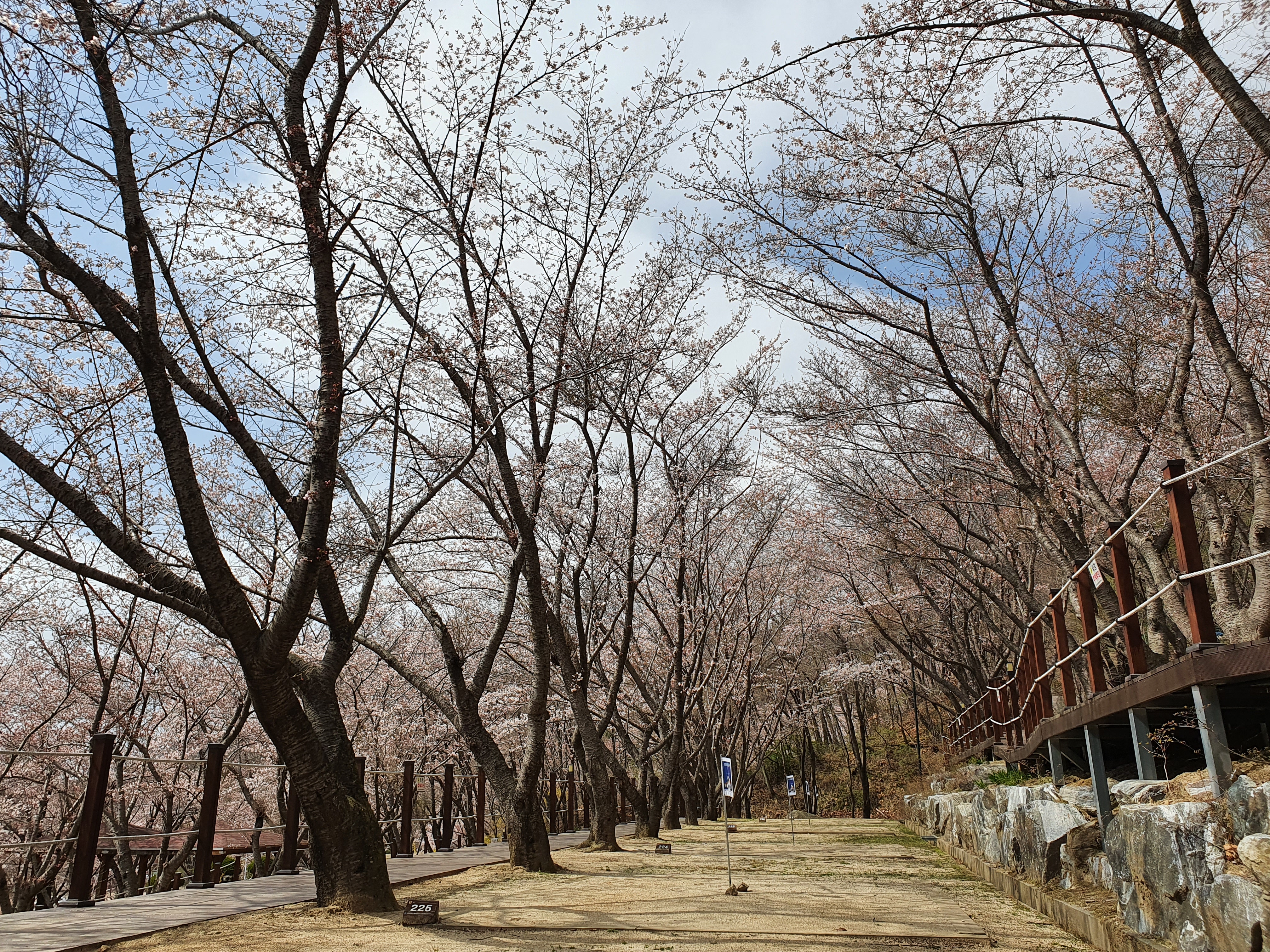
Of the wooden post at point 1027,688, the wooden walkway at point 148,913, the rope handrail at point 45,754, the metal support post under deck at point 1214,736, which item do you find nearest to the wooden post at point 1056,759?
the wooden post at point 1027,688

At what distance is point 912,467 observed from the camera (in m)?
13.9

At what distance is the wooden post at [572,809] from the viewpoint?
19719 millimetres

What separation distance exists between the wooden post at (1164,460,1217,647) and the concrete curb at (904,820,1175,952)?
1.44 m

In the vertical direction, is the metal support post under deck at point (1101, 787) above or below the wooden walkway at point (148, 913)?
above

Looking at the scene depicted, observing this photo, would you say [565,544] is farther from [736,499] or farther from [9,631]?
[9,631]

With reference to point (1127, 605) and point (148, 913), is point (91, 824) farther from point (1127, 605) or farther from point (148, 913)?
point (1127, 605)

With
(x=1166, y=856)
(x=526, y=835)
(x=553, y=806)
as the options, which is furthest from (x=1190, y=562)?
(x=553, y=806)

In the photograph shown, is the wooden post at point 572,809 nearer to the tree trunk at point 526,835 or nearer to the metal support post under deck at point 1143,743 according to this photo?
the tree trunk at point 526,835

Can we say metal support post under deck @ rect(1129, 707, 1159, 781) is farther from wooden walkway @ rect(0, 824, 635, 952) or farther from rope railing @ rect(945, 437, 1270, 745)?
wooden walkway @ rect(0, 824, 635, 952)

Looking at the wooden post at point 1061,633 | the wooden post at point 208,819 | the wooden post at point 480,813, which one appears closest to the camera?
the wooden post at point 1061,633

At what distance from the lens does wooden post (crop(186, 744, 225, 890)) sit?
732 cm

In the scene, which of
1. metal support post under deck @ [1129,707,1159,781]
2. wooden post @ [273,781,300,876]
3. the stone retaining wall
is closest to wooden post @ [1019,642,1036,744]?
the stone retaining wall

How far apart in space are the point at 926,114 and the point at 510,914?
25.1 ft

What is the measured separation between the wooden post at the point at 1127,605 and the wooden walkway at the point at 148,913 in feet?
20.3
